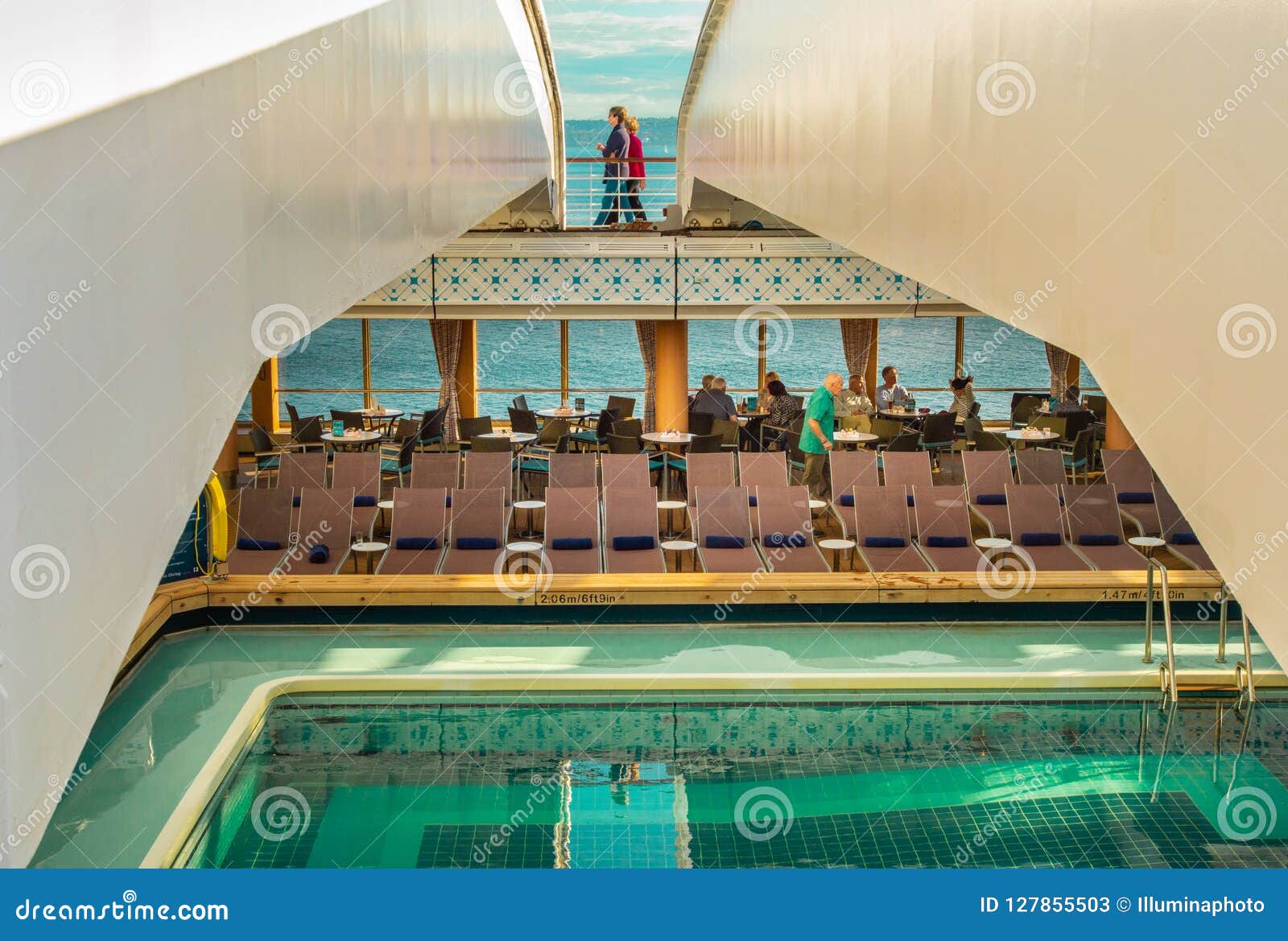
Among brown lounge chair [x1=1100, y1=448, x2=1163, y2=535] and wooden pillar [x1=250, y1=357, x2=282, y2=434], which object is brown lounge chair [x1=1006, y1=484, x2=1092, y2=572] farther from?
wooden pillar [x1=250, y1=357, x2=282, y2=434]

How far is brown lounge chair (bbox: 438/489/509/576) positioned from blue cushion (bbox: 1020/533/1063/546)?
3.71m

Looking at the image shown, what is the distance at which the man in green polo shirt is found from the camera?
33.4 feet

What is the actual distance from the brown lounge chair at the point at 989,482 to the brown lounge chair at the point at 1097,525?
1.91ft

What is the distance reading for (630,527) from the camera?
835cm

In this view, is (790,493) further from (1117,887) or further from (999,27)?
(1117,887)

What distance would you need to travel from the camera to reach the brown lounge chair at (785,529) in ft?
26.4

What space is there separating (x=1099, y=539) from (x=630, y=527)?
3378 mm

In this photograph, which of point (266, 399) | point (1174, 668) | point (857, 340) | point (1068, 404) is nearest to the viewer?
point (1174, 668)

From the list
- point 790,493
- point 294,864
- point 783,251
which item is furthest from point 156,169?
point 783,251

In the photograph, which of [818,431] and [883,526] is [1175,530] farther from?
[818,431]

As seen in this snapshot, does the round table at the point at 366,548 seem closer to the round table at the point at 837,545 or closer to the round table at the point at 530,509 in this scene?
the round table at the point at 530,509

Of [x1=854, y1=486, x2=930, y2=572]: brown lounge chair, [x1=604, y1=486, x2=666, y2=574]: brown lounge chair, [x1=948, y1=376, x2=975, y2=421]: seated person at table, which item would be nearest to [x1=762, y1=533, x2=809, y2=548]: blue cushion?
[x1=854, y1=486, x2=930, y2=572]: brown lounge chair

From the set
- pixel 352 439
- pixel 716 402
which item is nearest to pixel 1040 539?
pixel 716 402

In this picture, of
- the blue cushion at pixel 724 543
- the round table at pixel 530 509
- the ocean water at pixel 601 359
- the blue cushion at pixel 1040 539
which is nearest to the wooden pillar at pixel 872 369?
the round table at pixel 530 509
